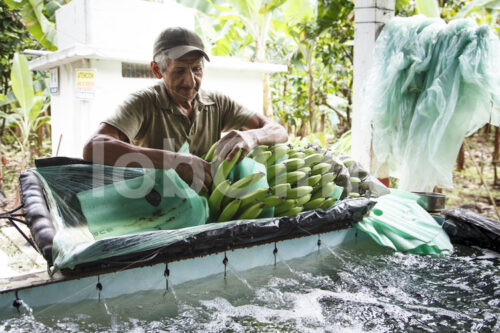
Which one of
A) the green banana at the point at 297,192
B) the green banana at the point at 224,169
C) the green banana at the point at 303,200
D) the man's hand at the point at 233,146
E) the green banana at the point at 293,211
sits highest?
the man's hand at the point at 233,146

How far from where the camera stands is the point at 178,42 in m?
2.34

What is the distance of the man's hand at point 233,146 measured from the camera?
203 centimetres

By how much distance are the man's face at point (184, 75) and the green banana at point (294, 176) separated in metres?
0.79

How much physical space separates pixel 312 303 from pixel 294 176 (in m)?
0.69

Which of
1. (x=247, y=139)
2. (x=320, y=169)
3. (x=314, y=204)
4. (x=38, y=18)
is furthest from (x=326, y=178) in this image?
(x=38, y=18)

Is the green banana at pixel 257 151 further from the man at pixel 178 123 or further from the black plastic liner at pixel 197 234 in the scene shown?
the black plastic liner at pixel 197 234

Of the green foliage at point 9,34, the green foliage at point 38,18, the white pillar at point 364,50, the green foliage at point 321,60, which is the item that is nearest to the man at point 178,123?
the white pillar at point 364,50

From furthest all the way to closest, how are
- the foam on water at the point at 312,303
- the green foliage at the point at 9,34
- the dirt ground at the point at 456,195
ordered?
the green foliage at the point at 9,34 → the dirt ground at the point at 456,195 → the foam on water at the point at 312,303

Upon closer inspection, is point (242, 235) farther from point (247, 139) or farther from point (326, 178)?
point (326, 178)

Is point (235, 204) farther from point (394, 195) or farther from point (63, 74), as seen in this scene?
point (63, 74)

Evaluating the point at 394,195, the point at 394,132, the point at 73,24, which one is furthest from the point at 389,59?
the point at 73,24

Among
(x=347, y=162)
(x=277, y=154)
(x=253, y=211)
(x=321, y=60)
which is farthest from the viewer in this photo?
(x=321, y=60)

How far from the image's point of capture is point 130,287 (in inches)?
68.2

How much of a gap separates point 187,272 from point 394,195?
1596 millimetres
